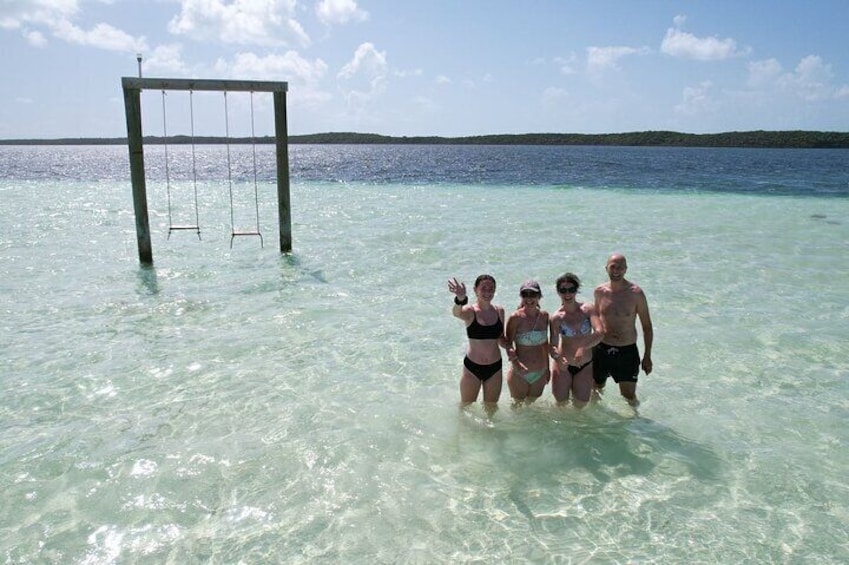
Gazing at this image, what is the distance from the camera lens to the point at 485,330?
592 centimetres

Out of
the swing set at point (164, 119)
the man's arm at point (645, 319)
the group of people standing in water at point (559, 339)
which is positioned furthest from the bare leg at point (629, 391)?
the swing set at point (164, 119)

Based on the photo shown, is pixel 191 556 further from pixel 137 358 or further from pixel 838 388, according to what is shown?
pixel 838 388

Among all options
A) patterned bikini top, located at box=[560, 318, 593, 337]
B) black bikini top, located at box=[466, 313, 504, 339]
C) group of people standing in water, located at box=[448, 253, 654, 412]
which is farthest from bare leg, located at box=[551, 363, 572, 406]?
black bikini top, located at box=[466, 313, 504, 339]

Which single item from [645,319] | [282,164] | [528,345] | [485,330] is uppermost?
[282,164]

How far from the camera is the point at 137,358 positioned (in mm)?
8047

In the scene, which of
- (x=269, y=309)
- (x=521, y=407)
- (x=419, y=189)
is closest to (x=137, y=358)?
(x=269, y=309)

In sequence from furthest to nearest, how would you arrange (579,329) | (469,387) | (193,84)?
(193,84), (469,387), (579,329)

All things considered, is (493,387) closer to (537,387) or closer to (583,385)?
(537,387)

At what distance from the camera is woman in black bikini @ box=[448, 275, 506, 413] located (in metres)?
5.72

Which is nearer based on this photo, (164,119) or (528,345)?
(528,345)

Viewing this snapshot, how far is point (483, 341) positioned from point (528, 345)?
1.44ft

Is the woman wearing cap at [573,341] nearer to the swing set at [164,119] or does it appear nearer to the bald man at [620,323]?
the bald man at [620,323]

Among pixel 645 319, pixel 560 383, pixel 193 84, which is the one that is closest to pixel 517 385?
pixel 560 383

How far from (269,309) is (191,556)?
6.33 metres
